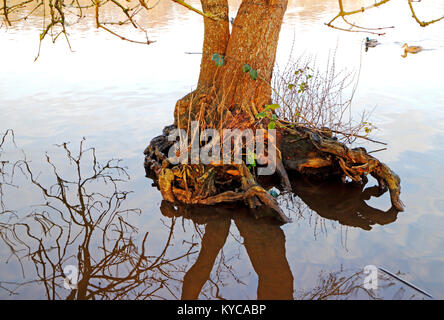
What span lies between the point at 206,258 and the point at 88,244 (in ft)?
3.96

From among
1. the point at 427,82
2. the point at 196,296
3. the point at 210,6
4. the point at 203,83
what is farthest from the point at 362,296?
the point at 427,82

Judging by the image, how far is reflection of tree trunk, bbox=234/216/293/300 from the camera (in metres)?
3.65

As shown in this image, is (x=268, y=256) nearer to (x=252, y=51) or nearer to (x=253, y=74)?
(x=253, y=74)

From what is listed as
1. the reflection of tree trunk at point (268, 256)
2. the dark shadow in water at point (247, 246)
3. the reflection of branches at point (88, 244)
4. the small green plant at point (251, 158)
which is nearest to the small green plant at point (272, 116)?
the small green plant at point (251, 158)

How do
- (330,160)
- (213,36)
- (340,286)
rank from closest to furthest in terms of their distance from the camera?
(340,286), (330,160), (213,36)

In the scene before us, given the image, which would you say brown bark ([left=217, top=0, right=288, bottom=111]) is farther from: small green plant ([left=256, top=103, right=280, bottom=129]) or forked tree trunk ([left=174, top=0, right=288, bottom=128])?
small green plant ([left=256, top=103, right=280, bottom=129])

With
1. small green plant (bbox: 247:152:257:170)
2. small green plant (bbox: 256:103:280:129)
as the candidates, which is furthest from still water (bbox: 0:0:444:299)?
small green plant (bbox: 256:103:280:129)

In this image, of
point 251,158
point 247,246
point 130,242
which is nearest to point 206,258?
point 247,246

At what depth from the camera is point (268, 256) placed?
415 centimetres

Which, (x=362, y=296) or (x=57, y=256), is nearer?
(x=362, y=296)

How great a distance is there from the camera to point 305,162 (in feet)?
18.2

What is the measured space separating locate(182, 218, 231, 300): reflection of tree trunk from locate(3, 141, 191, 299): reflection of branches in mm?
171
